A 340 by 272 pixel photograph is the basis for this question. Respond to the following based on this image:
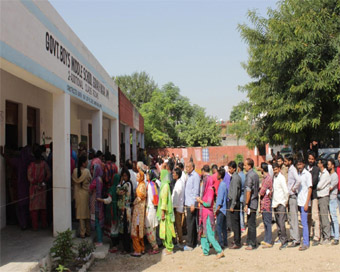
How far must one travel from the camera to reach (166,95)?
40.5 metres

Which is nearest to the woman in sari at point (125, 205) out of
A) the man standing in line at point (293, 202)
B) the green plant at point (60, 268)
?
the green plant at point (60, 268)

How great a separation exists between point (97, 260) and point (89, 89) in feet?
14.4

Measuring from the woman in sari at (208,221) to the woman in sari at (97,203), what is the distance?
2.02 meters

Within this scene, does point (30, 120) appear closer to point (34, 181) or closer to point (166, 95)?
point (34, 181)

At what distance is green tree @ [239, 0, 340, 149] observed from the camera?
12359 millimetres

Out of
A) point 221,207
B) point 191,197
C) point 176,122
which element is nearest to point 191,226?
point 191,197

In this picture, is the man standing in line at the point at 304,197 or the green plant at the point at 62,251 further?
the man standing in line at the point at 304,197

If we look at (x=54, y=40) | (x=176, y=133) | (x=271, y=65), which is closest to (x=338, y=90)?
(x=271, y=65)

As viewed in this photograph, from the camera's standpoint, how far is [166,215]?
696cm

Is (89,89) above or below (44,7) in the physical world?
below

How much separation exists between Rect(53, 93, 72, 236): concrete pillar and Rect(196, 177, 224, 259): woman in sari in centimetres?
259

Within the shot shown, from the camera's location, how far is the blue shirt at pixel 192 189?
7.24 metres

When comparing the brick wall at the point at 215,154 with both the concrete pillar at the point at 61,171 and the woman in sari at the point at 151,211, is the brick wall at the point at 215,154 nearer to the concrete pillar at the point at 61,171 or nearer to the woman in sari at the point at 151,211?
the woman in sari at the point at 151,211

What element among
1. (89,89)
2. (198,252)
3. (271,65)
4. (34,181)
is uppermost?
(271,65)
